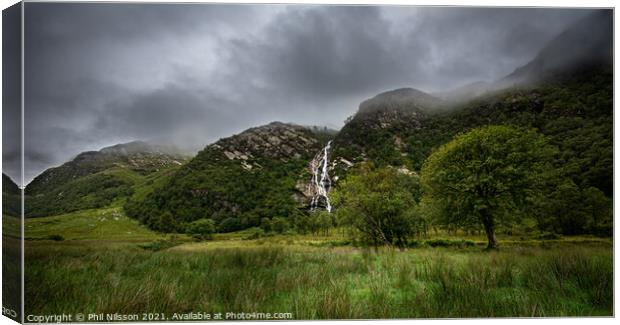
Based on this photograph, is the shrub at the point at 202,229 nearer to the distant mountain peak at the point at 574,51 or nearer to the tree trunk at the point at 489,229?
the tree trunk at the point at 489,229

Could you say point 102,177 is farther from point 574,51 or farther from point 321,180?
point 574,51

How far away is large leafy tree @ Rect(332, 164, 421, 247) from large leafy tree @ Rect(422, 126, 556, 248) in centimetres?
41

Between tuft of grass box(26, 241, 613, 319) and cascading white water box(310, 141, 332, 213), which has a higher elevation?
cascading white water box(310, 141, 332, 213)

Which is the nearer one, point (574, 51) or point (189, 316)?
point (189, 316)

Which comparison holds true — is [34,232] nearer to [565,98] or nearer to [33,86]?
[33,86]

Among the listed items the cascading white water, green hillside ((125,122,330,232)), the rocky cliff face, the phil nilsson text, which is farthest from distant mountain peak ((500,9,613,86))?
the phil nilsson text

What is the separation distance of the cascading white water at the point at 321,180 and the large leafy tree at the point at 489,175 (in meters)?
1.65

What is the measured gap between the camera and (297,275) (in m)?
5.51

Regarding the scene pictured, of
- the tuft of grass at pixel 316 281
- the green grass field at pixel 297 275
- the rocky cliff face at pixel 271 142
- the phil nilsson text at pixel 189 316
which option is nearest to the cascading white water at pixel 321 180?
the rocky cliff face at pixel 271 142

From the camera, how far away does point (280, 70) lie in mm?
5863

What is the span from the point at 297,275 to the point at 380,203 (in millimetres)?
1824

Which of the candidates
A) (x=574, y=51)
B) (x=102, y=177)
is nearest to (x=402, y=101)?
(x=574, y=51)

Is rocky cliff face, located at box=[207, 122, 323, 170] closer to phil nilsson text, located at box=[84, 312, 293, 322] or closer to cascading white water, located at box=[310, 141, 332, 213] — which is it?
cascading white water, located at box=[310, 141, 332, 213]

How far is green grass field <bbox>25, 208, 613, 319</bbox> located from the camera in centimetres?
520
